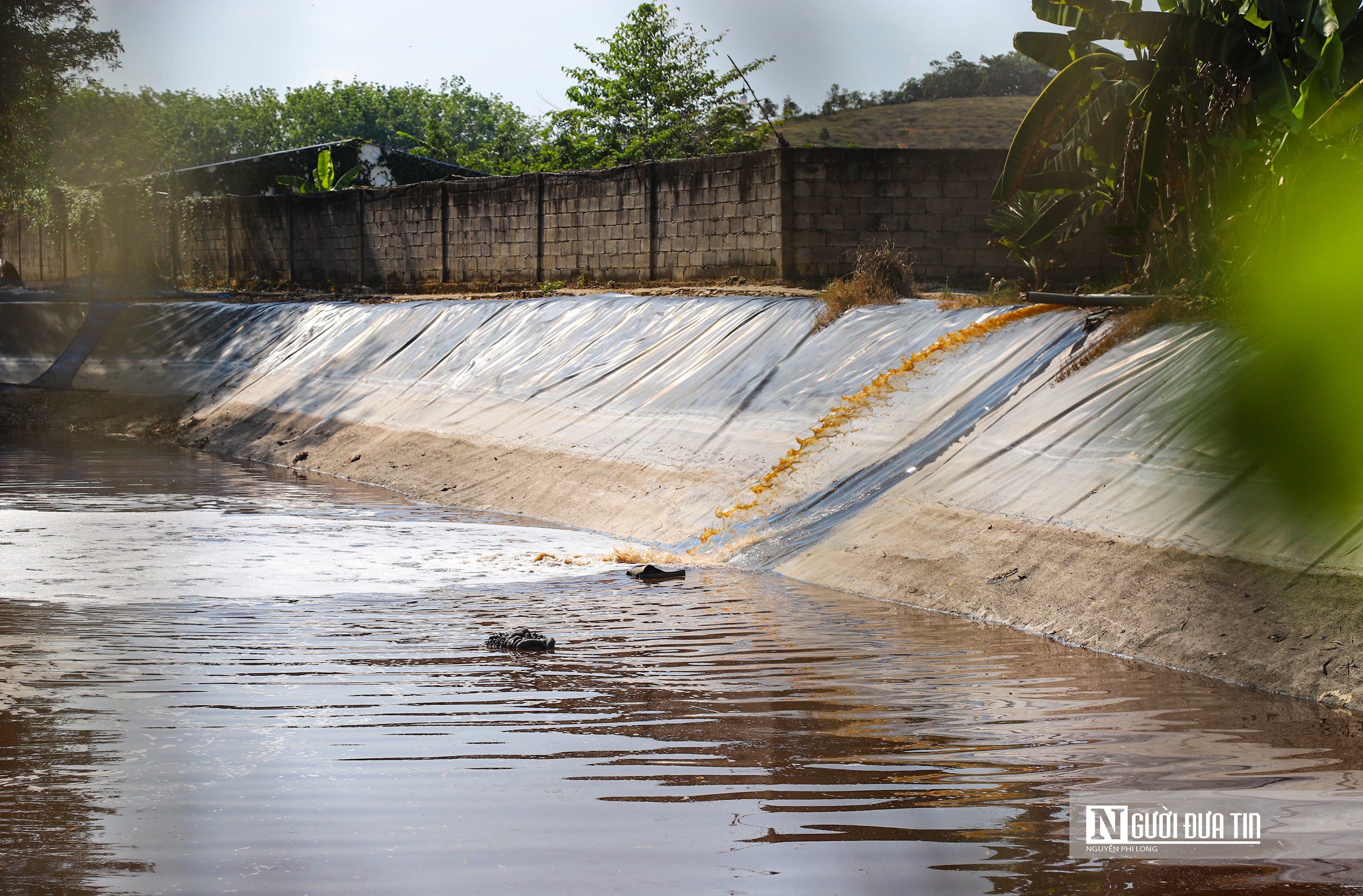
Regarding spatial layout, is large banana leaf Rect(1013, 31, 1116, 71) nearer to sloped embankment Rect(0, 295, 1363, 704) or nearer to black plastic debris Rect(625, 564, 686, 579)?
sloped embankment Rect(0, 295, 1363, 704)

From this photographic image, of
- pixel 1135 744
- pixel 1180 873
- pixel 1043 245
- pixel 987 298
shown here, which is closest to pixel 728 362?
pixel 987 298

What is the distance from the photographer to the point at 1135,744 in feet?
14.4

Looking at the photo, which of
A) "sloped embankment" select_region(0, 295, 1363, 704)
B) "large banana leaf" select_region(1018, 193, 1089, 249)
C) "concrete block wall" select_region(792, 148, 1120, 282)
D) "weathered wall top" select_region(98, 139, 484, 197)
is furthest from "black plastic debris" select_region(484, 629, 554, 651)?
"weathered wall top" select_region(98, 139, 484, 197)

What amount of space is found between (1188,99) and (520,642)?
678 cm

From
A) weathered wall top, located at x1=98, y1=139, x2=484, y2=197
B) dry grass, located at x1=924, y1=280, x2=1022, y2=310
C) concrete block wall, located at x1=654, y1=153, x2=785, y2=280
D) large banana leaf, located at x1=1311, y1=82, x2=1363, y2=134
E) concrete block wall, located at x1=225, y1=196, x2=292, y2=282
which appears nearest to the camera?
large banana leaf, located at x1=1311, y1=82, x2=1363, y2=134

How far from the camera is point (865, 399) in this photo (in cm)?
1013

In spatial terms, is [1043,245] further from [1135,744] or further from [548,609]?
[1135,744]

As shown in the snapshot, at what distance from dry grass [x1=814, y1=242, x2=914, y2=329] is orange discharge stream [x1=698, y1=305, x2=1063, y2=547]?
1.48m

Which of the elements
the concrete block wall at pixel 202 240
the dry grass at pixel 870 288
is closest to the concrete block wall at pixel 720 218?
Result: the dry grass at pixel 870 288

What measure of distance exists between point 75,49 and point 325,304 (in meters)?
10.5

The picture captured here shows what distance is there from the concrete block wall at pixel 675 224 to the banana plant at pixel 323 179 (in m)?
5.19

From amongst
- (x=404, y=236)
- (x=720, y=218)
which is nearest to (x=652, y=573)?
(x=720, y=218)

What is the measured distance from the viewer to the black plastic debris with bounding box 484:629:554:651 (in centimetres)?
575

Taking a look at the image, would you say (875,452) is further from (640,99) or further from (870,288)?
(640,99)
